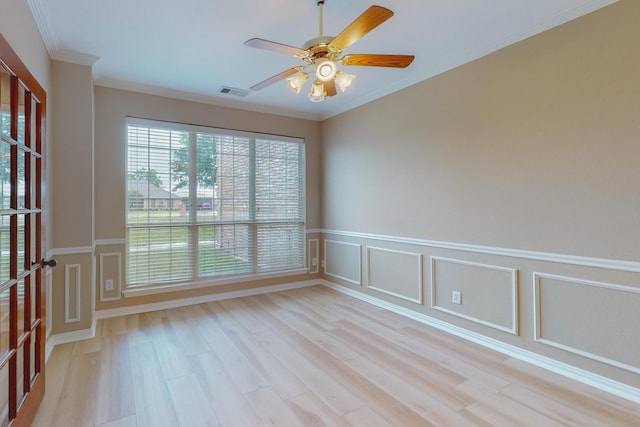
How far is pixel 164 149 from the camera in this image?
3.99 metres

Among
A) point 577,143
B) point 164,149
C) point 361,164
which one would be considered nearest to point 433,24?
point 577,143

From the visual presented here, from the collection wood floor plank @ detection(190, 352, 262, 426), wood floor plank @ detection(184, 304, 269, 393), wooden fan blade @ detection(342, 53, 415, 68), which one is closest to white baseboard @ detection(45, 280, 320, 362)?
wood floor plank @ detection(184, 304, 269, 393)

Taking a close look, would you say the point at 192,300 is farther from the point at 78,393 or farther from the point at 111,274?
the point at 78,393

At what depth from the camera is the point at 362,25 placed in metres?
1.90

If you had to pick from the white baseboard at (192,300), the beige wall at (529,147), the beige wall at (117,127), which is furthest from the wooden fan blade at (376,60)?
the white baseboard at (192,300)

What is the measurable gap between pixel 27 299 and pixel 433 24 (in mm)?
3426

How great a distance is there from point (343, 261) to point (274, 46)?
128 inches

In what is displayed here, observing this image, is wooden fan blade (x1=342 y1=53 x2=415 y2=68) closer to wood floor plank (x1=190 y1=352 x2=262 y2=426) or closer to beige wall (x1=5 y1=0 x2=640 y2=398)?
beige wall (x1=5 y1=0 x2=640 y2=398)

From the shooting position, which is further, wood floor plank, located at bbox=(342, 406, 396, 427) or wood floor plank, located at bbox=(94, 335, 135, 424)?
wood floor plank, located at bbox=(94, 335, 135, 424)

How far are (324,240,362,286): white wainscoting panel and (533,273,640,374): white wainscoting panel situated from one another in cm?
222

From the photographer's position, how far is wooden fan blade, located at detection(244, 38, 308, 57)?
2.01m

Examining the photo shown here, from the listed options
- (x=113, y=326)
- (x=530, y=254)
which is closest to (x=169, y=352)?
(x=113, y=326)

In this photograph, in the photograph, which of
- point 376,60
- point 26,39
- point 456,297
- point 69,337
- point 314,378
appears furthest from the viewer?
point 456,297

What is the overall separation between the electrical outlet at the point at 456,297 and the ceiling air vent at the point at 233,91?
333 cm
